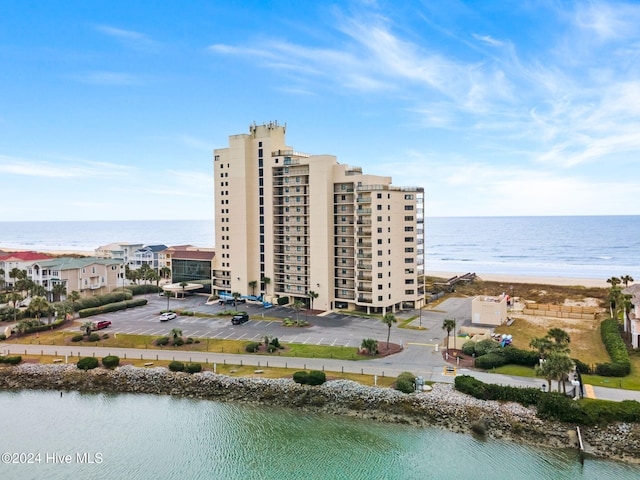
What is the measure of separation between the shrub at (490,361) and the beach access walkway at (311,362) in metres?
1.26

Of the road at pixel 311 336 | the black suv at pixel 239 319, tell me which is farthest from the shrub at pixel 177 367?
the black suv at pixel 239 319

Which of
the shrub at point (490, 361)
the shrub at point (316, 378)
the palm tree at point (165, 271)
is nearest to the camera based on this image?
the shrub at point (316, 378)

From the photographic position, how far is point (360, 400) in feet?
134

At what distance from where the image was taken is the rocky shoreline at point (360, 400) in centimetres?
3453

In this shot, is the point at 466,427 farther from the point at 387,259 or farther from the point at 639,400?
the point at 387,259

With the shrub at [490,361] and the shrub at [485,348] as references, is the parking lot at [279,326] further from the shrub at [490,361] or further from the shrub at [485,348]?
the shrub at [490,361]

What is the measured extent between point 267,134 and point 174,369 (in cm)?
4477

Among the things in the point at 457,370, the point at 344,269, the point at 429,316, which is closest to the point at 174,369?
the point at 457,370

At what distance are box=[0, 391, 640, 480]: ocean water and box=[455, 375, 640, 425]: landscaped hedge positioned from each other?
323 cm

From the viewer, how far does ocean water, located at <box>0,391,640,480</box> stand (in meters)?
32.0

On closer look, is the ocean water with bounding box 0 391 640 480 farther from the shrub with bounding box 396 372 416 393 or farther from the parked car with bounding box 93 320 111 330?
the parked car with bounding box 93 320 111 330

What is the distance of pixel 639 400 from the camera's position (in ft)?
Answer: 124

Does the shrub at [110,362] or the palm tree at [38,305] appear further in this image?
the palm tree at [38,305]

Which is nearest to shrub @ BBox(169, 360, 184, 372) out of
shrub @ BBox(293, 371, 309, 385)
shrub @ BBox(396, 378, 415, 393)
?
shrub @ BBox(293, 371, 309, 385)
